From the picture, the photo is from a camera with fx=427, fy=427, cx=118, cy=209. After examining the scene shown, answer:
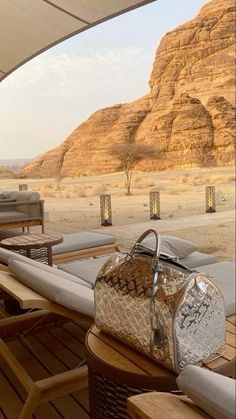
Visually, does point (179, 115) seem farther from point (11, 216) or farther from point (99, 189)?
point (11, 216)

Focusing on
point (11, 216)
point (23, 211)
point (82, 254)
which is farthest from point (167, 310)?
point (23, 211)

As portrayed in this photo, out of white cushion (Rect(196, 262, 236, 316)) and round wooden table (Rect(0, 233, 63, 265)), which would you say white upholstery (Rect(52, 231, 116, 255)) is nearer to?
round wooden table (Rect(0, 233, 63, 265))

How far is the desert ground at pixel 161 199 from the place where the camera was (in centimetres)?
740

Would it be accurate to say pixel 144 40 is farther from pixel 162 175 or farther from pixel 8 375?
pixel 8 375

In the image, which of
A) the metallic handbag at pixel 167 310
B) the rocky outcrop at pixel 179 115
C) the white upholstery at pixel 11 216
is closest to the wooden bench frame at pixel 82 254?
the metallic handbag at pixel 167 310

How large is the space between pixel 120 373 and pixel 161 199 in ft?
52.2

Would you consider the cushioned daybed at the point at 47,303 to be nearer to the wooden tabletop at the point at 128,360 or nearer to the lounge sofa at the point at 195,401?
the wooden tabletop at the point at 128,360

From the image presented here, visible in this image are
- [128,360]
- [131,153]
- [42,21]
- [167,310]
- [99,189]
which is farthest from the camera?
[131,153]

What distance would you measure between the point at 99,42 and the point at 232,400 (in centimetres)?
3907

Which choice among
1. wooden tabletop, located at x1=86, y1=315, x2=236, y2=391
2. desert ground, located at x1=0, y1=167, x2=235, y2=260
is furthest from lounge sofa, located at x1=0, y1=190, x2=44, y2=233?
wooden tabletop, located at x1=86, y1=315, x2=236, y2=391

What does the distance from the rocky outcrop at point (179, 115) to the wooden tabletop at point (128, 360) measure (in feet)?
88.0

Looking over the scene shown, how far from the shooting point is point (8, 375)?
63.7 inches

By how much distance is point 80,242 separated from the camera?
2879mm

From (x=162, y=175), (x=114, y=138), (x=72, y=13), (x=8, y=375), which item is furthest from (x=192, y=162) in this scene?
(x=8, y=375)
